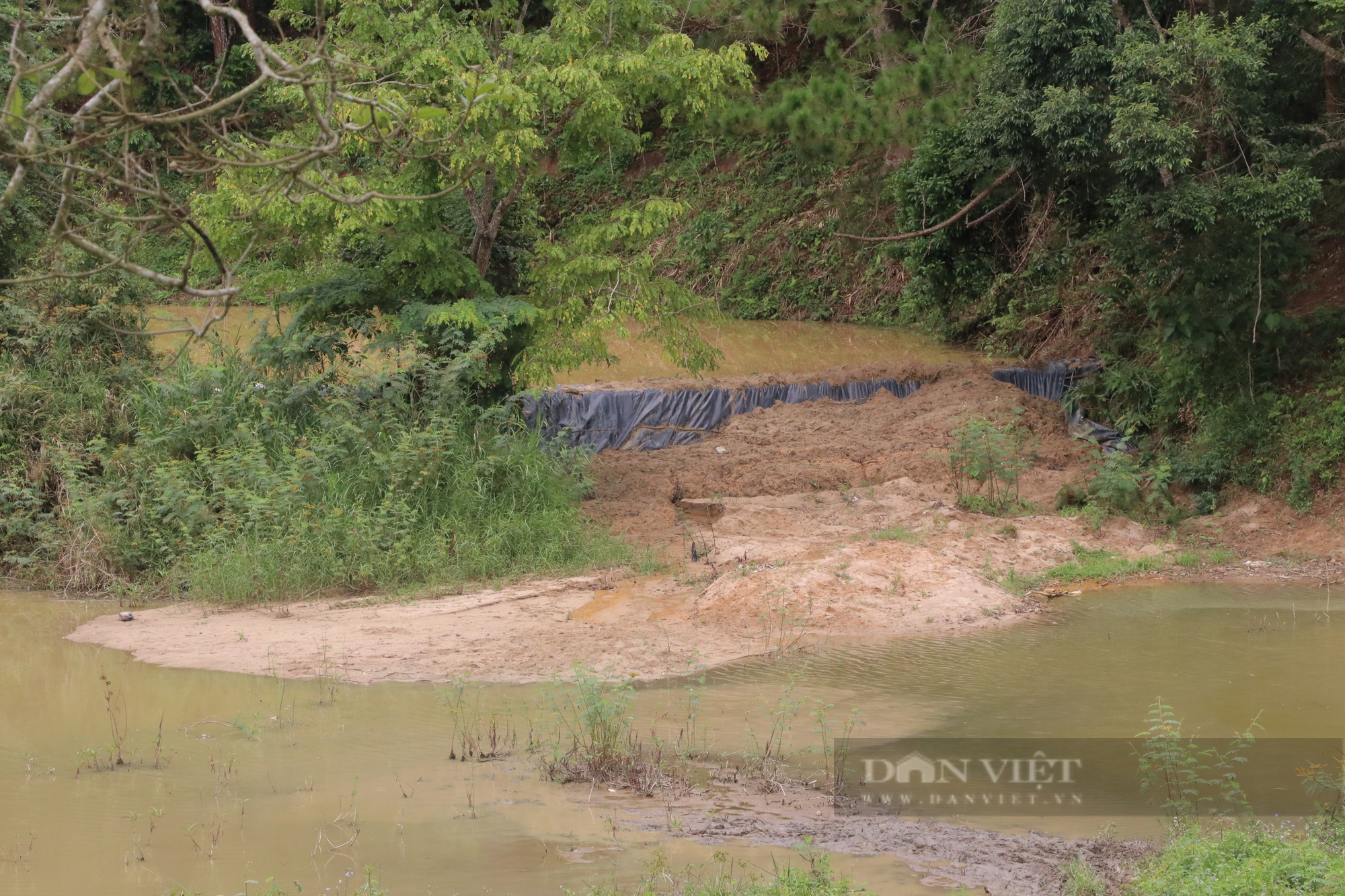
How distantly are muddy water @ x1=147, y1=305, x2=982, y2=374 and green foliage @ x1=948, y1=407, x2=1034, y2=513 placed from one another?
5646 millimetres

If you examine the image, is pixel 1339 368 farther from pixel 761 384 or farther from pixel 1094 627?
pixel 761 384

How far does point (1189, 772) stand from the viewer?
17.7ft

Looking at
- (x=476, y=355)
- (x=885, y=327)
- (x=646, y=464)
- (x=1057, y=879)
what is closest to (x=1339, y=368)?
(x=646, y=464)

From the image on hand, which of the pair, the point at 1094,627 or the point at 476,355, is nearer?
the point at 1094,627

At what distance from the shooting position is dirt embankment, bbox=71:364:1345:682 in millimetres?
8094

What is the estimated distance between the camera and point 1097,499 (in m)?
11.6

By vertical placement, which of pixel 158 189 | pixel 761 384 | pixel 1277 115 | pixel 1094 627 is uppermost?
pixel 1277 115

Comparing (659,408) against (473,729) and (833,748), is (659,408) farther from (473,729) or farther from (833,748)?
(833,748)

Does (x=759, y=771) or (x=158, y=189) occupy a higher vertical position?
(x=158, y=189)

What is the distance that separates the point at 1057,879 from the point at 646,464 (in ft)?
29.9

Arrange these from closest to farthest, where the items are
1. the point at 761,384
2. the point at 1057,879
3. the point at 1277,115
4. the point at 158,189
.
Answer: the point at 158,189 → the point at 1057,879 → the point at 1277,115 → the point at 761,384

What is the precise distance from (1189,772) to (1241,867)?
121cm

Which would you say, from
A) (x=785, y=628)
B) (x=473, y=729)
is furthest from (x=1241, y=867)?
(x=785, y=628)

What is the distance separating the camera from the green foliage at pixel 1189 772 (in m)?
5.34
